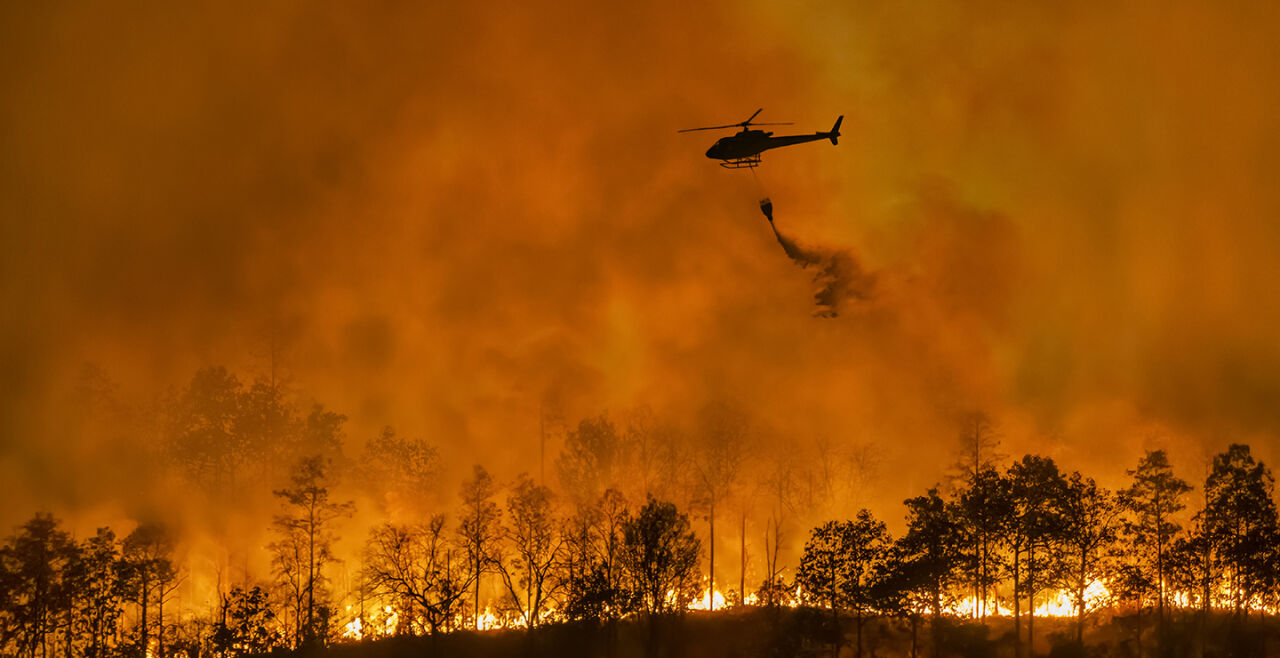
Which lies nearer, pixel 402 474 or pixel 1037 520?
pixel 1037 520

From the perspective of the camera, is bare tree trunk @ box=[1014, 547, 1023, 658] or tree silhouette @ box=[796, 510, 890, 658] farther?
tree silhouette @ box=[796, 510, 890, 658]

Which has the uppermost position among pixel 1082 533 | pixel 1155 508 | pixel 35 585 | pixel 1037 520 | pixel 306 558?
pixel 1155 508

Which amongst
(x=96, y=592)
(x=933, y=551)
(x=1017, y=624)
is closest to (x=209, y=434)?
(x=96, y=592)

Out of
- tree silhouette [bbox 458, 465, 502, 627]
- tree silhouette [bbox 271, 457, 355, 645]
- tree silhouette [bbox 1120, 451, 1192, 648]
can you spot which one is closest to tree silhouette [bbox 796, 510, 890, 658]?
tree silhouette [bbox 1120, 451, 1192, 648]

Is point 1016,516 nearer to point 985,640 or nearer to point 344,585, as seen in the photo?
point 985,640

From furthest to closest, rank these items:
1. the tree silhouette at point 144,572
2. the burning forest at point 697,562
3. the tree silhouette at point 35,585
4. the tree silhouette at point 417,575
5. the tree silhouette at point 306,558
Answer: the tree silhouette at point 306,558, the tree silhouette at point 417,575, the tree silhouette at point 144,572, the tree silhouette at point 35,585, the burning forest at point 697,562

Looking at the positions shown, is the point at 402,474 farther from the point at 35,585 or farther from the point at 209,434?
the point at 35,585

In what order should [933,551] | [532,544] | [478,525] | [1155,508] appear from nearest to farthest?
[933,551] → [1155,508] → [478,525] → [532,544]

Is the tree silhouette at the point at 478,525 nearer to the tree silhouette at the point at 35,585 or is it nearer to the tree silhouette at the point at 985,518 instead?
the tree silhouette at the point at 35,585

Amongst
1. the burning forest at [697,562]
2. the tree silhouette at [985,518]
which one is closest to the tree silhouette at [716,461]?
the burning forest at [697,562]

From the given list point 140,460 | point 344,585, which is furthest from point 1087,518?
point 140,460

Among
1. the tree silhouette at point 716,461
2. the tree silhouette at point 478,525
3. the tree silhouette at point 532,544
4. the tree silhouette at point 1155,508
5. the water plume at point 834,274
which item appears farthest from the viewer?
the water plume at point 834,274

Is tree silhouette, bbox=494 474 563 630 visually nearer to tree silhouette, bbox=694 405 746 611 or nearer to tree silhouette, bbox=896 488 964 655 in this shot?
tree silhouette, bbox=694 405 746 611

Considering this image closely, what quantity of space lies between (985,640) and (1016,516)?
9.06m
